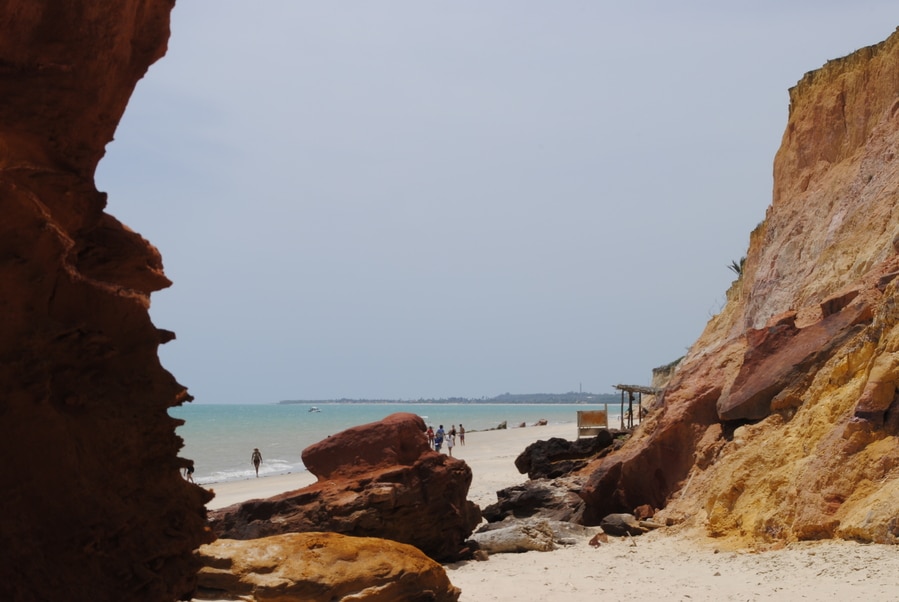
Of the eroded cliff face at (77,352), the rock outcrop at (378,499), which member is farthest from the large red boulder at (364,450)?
the eroded cliff face at (77,352)

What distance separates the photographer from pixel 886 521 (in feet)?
35.2

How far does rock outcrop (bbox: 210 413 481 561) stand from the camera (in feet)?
44.0

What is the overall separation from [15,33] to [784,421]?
478 inches

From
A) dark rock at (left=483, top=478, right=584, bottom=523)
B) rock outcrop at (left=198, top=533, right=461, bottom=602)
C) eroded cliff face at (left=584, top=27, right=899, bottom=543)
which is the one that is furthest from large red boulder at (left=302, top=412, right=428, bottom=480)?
dark rock at (left=483, top=478, right=584, bottom=523)

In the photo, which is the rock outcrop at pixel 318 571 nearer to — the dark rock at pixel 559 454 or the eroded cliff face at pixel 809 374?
the eroded cliff face at pixel 809 374

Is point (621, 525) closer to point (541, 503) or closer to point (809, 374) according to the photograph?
point (541, 503)

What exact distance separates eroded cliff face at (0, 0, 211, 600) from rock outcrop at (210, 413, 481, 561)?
7.65 m

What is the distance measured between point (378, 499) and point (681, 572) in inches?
165

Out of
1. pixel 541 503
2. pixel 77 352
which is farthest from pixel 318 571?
pixel 541 503

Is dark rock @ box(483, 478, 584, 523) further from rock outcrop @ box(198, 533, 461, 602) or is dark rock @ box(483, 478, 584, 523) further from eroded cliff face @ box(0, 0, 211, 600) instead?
eroded cliff face @ box(0, 0, 211, 600)

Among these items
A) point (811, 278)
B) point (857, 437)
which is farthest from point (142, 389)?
point (811, 278)

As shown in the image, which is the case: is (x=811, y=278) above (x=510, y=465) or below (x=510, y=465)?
above

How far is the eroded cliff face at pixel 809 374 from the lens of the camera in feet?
39.3

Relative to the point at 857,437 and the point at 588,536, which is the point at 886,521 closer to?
the point at 857,437
